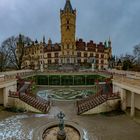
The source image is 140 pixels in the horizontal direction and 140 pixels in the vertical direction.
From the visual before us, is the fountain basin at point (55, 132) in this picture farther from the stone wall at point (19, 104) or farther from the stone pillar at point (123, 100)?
the stone pillar at point (123, 100)

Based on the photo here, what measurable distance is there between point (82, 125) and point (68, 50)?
181 feet

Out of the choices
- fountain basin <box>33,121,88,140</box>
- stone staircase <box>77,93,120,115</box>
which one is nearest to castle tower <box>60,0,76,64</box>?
stone staircase <box>77,93,120,115</box>

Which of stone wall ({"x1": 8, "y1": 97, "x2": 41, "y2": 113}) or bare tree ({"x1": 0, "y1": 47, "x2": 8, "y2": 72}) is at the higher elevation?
bare tree ({"x1": 0, "y1": 47, "x2": 8, "y2": 72})

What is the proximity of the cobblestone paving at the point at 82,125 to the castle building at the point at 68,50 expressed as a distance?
49582 mm

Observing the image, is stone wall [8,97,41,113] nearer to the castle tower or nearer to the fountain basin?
the fountain basin

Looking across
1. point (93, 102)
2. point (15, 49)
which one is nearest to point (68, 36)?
point (15, 49)

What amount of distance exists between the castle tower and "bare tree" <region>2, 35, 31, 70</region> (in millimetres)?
21893

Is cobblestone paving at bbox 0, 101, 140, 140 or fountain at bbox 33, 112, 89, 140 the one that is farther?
cobblestone paving at bbox 0, 101, 140, 140

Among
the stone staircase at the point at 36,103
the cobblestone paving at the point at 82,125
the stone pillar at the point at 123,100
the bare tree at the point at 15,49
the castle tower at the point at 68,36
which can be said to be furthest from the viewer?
the castle tower at the point at 68,36

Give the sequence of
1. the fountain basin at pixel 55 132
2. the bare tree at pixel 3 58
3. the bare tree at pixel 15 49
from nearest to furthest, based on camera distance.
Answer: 1. the fountain basin at pixel 55 132
2. the bare tree at pixel 3 58
3. the bare tree at pixel 15 49

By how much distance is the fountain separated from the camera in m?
12.7

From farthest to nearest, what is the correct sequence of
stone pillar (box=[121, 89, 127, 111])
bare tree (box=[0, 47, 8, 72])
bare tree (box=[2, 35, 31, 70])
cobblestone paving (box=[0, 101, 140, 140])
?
1. bare tree (box=[2, 35, 31, 70])
2. bare tree (box=[0, 47, 8, 72])
3. stone pillar (box=[121, 89, 127, 111])
4. cobblestone paving (box=[0, 101, 140, 140])

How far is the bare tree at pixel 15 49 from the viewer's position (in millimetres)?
46438

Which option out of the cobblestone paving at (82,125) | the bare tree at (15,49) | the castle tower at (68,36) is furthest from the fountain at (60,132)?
the castle tower at (68,36)
